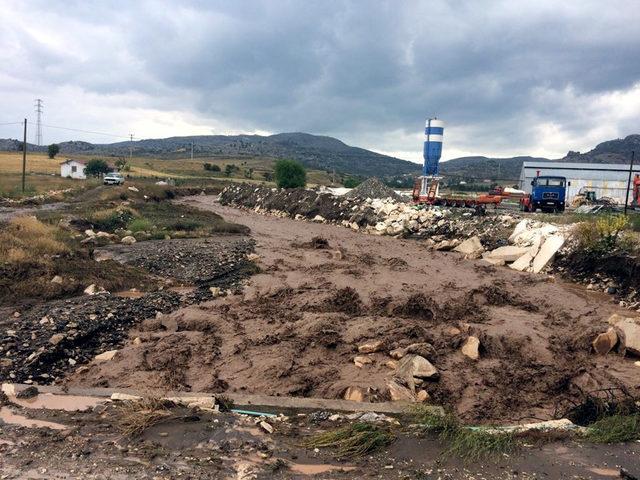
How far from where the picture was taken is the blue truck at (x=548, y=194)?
2634 cm

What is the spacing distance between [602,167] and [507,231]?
3587 cm

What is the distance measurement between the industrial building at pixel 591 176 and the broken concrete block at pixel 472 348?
1572 inches

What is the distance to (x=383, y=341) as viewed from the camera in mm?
8094

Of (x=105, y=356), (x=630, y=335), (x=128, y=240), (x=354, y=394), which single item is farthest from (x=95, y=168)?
(x=630, y=335)

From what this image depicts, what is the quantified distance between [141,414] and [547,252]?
14.0 metres

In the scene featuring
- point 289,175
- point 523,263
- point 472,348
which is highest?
point 289,175

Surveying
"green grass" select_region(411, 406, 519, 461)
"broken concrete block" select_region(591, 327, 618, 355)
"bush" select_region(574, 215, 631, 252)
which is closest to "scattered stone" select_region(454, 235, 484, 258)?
"bush" select_region(574, 215, 631, 252)

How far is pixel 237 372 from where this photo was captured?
23.6 ft

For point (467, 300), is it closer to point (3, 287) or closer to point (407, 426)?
point (407, 426)

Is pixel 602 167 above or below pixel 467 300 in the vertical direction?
above

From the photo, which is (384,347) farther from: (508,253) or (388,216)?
(388,216)

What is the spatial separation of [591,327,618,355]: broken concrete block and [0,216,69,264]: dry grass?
11.2 m

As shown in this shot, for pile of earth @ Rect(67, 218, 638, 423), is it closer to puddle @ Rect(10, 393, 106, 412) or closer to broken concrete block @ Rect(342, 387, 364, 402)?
broken concrete block @ Rect(342, 387, 364, 402)

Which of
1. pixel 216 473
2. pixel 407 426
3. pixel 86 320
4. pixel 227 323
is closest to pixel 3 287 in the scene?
pixel 86 320
